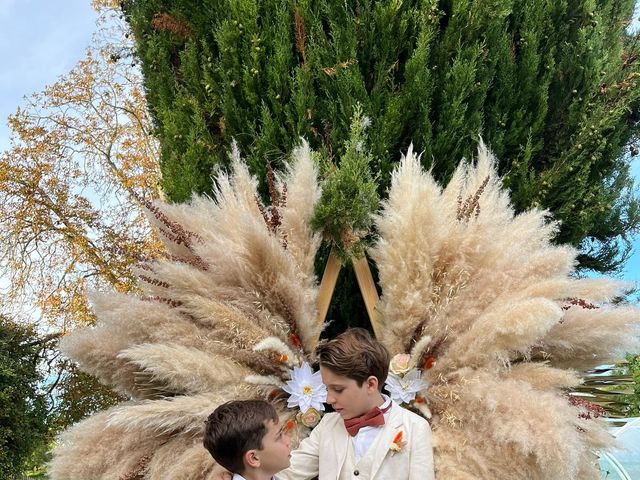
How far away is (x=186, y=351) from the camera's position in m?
1.76

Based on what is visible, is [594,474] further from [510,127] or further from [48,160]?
[48,160]

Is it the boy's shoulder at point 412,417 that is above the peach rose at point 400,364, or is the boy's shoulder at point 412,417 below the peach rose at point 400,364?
below

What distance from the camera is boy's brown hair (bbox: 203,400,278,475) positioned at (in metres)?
1.64

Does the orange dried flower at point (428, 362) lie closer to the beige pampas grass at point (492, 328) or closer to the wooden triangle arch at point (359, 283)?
the beige pampas grass at point (492, 328)

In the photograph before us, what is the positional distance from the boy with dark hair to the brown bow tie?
195mm

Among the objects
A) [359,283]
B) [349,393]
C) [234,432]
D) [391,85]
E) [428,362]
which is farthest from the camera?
[391,85]

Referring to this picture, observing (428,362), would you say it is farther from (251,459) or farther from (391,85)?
(391,85)

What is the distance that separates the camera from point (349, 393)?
1.74 m

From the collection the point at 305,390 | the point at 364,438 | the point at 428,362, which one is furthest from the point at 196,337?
the point at 428,362

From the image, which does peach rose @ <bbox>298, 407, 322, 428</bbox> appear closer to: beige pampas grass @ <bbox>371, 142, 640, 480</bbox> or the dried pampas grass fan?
the dried pampas grass fan

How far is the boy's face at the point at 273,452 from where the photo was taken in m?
1.69

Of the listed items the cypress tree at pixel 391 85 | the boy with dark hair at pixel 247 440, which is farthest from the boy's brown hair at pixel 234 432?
the cypress tree at pixel 391 85

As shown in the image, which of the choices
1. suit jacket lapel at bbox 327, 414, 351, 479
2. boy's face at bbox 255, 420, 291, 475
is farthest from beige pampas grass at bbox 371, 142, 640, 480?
boy's face at bbox 255, 420, 291, 475

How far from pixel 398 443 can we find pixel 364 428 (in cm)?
13
